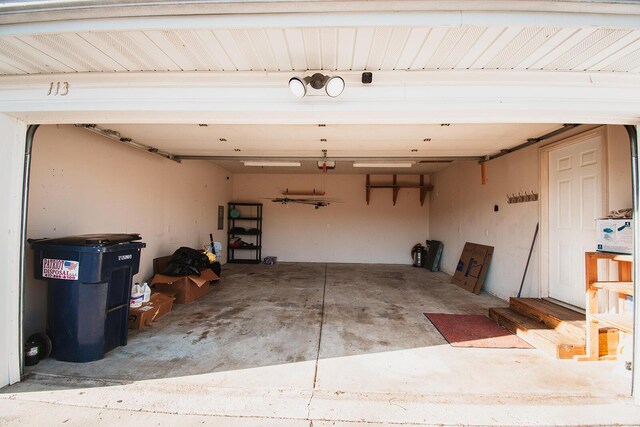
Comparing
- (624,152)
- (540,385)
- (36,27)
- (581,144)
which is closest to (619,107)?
(624,152)

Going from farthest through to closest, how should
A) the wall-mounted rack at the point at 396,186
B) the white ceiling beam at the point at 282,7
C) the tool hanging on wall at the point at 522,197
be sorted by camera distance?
the wall-mounted rack at the point at 396,186
the tool hanging on wall at the point at 522,197
the white ceiling beam at the point at 282,7

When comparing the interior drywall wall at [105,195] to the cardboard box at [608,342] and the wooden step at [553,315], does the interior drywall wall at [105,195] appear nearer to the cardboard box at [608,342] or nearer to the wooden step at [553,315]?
the wooden step at [553,315]

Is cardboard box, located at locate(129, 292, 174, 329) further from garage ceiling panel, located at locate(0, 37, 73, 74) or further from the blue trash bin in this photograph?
garage ceiling panel, located at locate(0, 37, 73, 74)

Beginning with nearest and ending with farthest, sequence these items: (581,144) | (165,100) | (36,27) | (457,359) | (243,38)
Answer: (36,27)
(243,38)
(165,100)
(457,359)
(581,144)

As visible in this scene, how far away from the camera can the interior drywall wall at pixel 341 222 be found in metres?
8.98

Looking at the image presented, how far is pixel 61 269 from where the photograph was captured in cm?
259

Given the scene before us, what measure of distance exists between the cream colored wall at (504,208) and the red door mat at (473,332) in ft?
3.44

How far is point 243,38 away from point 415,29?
1.05 metres

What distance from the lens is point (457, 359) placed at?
2768 millimetres

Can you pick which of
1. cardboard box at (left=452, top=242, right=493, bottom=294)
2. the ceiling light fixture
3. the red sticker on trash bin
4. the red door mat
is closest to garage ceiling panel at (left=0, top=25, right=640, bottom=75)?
the ceiling light fixture

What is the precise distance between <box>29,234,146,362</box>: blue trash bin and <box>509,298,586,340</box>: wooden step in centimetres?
461

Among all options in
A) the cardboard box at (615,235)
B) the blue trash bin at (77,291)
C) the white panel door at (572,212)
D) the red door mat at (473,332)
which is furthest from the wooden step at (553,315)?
the blue trash bin at (77,291)

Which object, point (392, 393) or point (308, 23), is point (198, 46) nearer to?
point (308, 23)

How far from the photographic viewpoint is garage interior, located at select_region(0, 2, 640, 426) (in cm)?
184
